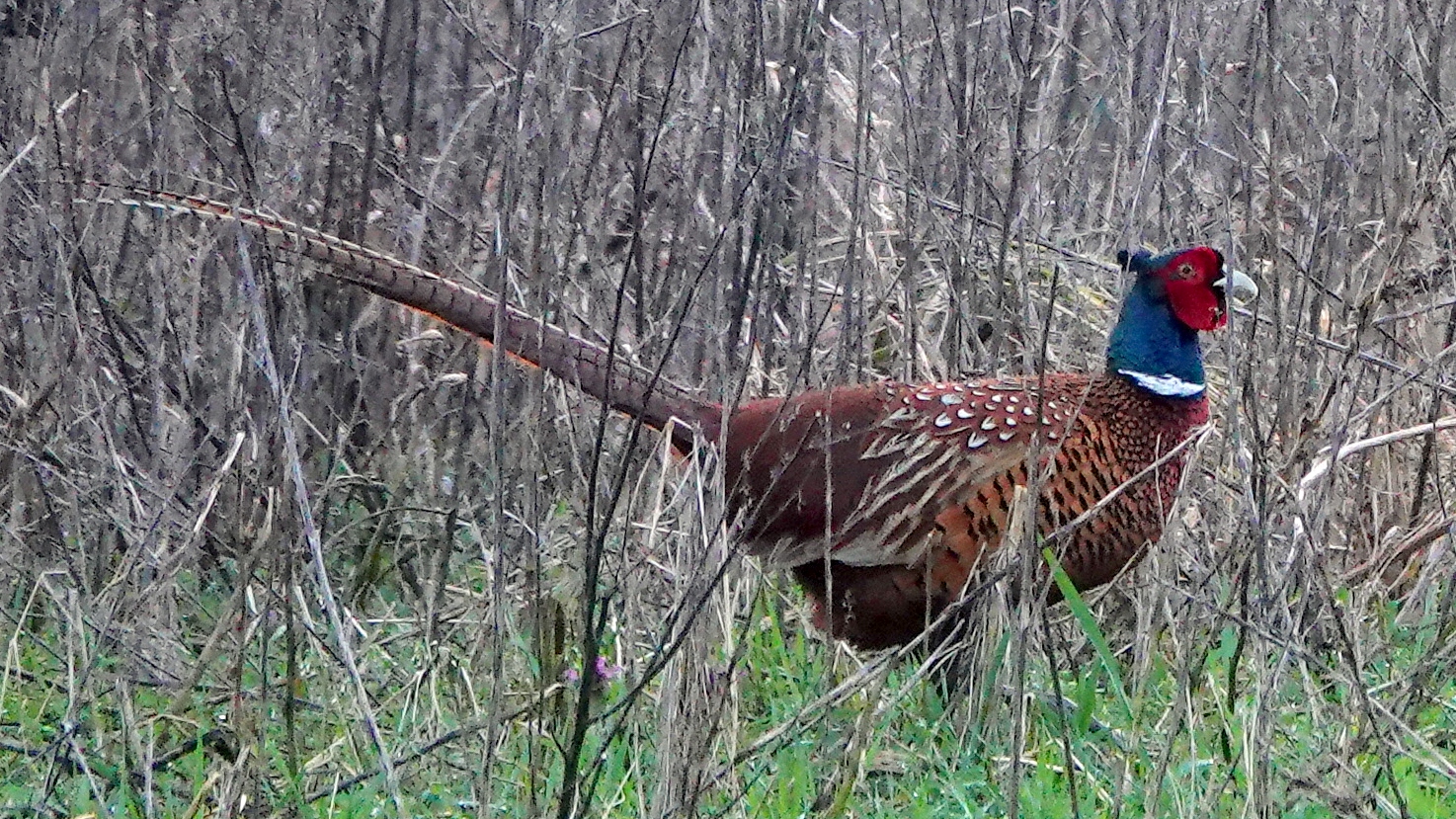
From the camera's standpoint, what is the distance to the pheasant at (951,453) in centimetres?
369

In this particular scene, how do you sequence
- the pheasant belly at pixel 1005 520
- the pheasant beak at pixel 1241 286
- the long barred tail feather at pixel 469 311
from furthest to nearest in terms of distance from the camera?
the pheasant belly at pixel 1005 520
the pheasant beak at pixel 1241 286
the long barred tail feather at pixel 469 311

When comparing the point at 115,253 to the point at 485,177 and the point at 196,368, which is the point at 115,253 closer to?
the point at 196,368

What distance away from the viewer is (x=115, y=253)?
14.7 feet

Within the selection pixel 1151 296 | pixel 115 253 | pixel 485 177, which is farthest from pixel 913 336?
pixel 115 253

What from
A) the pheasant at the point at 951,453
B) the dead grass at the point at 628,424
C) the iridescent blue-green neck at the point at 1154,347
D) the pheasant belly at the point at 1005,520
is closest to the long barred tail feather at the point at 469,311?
the pheasant at the point at 951,453

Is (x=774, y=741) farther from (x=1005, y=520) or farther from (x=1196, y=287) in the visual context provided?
(x=1196, y=287)

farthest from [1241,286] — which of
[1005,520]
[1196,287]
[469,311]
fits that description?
[469,311]

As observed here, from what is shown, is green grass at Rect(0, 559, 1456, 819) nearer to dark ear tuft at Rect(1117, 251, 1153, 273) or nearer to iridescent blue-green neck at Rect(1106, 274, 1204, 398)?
iridescent blue-green neck at Rect(1106, 274, 1204, 398)

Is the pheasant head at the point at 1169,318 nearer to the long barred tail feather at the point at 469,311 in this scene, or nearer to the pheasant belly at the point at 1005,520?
the pheasant belly at the point at 1005,520

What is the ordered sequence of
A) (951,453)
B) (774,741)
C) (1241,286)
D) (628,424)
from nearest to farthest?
1. (774,741)
2. (1241,286)
3. (951,453)
4. (628,424)

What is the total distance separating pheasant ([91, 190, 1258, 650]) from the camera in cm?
369

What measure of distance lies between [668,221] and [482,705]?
1954mm

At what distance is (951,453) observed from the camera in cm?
377

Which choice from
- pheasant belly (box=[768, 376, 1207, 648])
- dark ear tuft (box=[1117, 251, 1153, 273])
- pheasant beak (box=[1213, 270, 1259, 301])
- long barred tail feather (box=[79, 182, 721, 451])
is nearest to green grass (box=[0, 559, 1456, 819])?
pheasant belly (box=[768, 376, 1207, 648])
